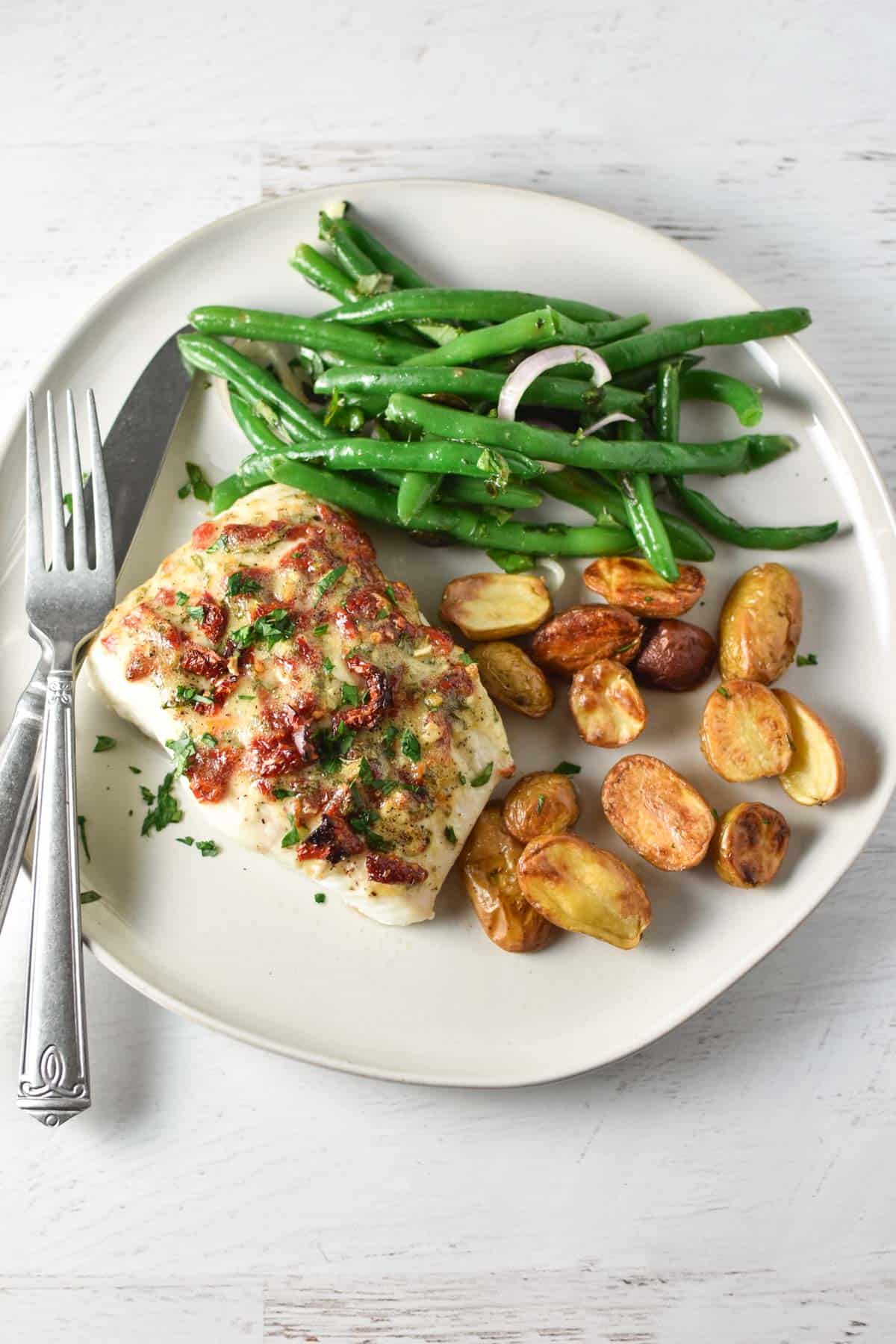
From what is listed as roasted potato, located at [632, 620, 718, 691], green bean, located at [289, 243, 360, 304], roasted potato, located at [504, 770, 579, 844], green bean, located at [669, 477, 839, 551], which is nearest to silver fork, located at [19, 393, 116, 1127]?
green bean, located at [289, 243, 360, 304]

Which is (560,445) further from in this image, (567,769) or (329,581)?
(567,769)

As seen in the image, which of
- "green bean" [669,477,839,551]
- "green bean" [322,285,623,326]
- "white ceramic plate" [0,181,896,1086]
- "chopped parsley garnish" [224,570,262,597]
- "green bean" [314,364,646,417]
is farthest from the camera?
"green bean" [669,477,839,551]

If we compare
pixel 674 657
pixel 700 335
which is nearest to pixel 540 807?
pixel 674 657

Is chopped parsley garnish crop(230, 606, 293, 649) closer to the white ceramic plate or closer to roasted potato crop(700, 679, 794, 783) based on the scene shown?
the white ceramic plate

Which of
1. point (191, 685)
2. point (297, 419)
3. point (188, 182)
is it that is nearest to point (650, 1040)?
point (191, 685)

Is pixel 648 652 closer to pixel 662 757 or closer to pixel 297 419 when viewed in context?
pixel 662 757
